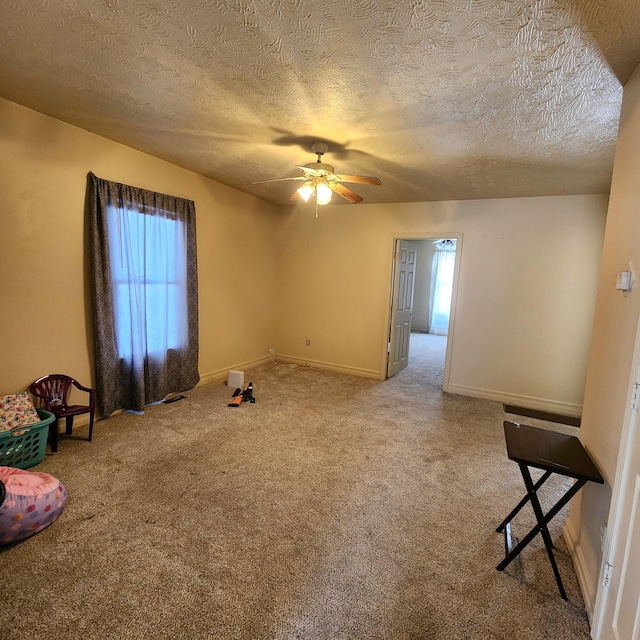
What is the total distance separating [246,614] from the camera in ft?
4.94

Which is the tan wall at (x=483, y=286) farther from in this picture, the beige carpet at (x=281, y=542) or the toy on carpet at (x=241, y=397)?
the toy on carpet at (x=241, y=397)

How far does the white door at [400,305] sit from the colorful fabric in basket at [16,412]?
13.2ft

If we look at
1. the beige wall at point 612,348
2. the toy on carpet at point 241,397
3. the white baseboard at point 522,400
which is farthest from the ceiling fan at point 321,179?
the white baseboard at point 522,400

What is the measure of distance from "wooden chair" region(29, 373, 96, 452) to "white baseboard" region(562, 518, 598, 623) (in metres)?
3.39

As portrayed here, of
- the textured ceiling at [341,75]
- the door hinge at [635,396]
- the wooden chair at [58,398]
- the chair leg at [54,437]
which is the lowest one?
the chair leg at [54,437]

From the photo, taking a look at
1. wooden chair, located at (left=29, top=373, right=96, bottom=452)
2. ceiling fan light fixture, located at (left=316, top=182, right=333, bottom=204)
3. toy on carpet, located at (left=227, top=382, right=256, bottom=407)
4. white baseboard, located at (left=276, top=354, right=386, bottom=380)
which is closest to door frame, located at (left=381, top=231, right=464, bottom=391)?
white baseboard, located at (left=276, top=354, right=386, bottom=380)

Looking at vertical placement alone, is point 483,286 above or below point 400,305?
above

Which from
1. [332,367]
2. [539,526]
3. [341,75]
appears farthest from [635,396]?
[332,367]

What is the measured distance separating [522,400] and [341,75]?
4106mm

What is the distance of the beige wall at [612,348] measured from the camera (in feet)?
4.82

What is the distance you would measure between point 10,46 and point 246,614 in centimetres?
298

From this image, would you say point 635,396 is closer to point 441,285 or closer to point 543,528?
point 543,528

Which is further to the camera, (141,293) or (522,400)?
(522,400)

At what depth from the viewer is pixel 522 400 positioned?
4328 millimetres
